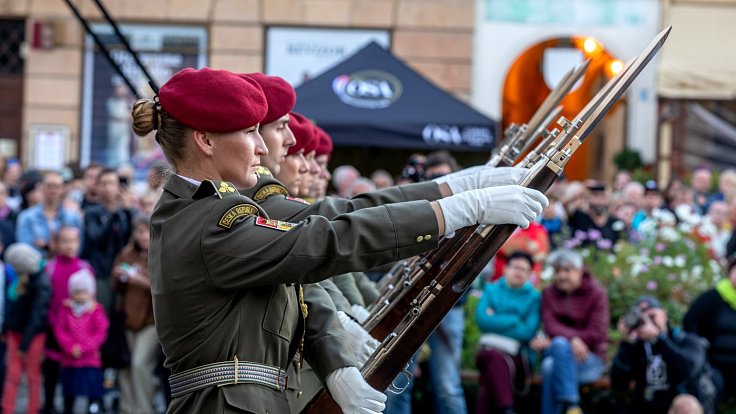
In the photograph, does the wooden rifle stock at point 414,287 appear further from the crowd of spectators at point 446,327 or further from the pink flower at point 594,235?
the pink flower at point 594,235

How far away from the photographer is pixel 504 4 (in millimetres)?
18234

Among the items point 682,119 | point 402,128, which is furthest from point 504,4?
point 402,128

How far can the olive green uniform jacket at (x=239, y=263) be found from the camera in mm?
3342

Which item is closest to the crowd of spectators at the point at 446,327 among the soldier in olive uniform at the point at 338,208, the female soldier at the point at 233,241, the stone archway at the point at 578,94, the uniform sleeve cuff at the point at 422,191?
the soldier in olive uniform at the point at 338,208

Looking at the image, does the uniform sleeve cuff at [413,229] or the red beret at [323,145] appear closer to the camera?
the uniform sleeve cuff at [413,229]

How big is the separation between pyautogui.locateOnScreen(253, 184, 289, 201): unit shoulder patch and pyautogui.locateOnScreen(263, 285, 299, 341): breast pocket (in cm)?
41

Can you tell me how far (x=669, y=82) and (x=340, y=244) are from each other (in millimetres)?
15247

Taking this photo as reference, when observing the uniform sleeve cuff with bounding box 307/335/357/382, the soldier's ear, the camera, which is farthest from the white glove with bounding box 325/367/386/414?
the camera

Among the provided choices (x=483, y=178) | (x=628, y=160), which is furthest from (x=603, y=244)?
(x=628, y=160)

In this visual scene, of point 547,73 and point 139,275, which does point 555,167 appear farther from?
point 547,73

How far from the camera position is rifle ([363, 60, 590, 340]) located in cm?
415

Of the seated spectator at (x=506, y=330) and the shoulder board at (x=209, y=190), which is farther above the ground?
the shoulder board at (x=209, y=190)

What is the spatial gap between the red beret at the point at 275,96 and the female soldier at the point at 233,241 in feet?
2.73

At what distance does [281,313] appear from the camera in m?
3.59
